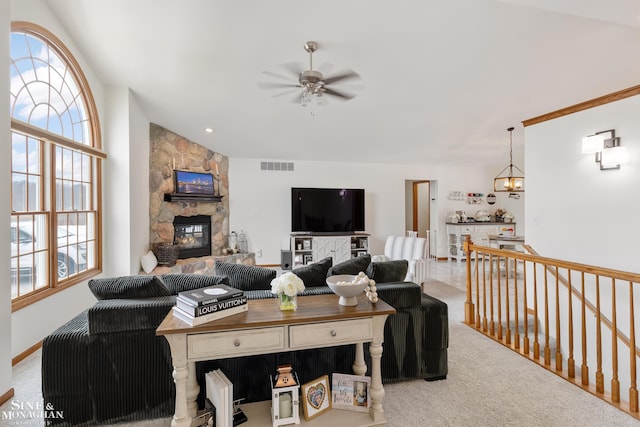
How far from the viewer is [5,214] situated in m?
2.05

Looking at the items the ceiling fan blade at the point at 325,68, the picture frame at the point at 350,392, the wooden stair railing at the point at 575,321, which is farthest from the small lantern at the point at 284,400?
the ceiling fan blade at the point at 325,68

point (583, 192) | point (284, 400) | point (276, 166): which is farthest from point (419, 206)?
point (284, 400)

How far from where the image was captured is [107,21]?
2.84 meters

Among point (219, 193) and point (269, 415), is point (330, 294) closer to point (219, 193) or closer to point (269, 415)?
point (269, 415)

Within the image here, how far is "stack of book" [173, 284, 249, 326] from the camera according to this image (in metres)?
1.47

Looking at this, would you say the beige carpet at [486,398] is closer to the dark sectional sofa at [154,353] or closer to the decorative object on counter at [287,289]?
the dark sectional sofa at [154,353]

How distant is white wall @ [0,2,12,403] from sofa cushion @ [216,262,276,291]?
4.59ft

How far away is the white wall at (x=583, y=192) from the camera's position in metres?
3.05

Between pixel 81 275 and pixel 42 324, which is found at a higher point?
pixel 81 275

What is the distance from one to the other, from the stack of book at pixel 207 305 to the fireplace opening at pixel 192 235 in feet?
13.3

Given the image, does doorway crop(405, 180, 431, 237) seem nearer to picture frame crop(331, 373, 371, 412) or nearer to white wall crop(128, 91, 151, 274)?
white wall crop(128, 91, 151, 274)

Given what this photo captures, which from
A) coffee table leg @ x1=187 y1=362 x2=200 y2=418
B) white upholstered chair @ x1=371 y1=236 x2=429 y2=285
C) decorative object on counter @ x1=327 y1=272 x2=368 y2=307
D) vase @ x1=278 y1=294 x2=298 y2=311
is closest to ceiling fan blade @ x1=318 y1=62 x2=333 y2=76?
decorative object on counter @ x1=327 y1=272 x2=368 y2=307

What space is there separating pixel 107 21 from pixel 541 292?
229 inches

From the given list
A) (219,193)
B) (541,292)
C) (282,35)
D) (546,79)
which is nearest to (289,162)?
(219,193)
